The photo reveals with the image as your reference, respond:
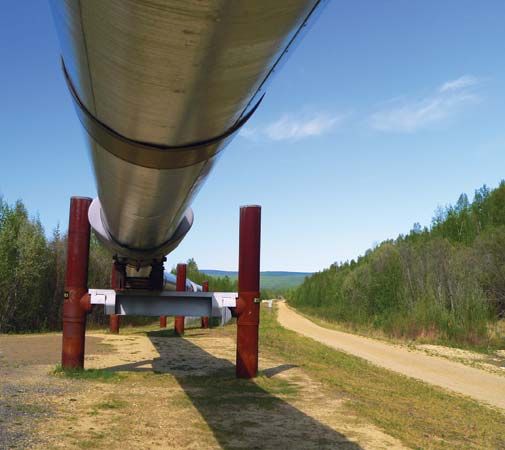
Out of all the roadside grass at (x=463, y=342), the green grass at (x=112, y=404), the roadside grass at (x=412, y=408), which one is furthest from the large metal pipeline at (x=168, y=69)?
the roadside grass at (x=463, y=342)

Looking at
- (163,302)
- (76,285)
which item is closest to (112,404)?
(163,302)

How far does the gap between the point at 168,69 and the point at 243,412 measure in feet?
20.1

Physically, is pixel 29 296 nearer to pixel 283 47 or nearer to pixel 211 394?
pixel 211 394

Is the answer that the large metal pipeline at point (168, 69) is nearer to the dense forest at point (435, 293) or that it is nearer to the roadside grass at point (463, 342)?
the roadside grass at point (463, 342)

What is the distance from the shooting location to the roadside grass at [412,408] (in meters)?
7.01

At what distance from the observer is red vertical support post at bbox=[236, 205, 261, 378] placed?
11.0m

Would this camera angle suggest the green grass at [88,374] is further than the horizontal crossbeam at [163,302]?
No

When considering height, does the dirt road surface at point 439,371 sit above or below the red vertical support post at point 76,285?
below

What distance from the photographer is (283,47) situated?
9.02ft

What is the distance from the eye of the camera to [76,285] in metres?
10.9

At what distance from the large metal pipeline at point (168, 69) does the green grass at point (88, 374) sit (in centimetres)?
651

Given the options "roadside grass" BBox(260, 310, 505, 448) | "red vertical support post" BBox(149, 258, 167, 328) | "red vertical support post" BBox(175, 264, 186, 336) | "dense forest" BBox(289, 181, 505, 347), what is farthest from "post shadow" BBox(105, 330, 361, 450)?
"dense forest" BBox(289, 181, 505, 347)

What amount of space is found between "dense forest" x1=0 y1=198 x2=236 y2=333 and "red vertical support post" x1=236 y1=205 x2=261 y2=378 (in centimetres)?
1552

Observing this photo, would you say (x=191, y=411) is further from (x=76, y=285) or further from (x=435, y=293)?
(x=435, y=293)
